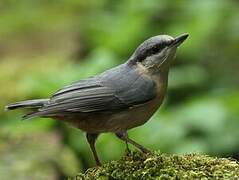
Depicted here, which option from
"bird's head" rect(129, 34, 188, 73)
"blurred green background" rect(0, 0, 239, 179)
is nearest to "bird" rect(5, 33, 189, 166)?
"bird's head" rect(129, 34, 188, 73)

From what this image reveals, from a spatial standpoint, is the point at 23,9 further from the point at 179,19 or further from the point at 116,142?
the point at 116,142

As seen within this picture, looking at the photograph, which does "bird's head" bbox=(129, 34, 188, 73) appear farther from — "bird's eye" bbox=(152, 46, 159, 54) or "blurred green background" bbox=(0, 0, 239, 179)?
"blurred green background" bbox=(0, 0, 239, 179)

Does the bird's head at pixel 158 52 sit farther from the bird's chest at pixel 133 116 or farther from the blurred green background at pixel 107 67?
the blurred green background at pixel 107 67

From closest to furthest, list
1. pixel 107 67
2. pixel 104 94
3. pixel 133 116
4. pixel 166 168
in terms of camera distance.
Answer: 1. pixel 166 168
2. pixel 133 116
3. pixel 104 94
4. pixel 107 67

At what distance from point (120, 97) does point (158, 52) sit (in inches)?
17.2

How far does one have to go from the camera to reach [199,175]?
179 inches

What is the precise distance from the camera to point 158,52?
5.36 m

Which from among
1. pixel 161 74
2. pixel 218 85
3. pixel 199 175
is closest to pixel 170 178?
pixel 199 175

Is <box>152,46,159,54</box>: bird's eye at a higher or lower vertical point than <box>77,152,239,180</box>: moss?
higher

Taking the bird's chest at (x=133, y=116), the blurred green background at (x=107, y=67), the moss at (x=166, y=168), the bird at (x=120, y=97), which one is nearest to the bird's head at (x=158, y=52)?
the bird at (x=120, y=97)

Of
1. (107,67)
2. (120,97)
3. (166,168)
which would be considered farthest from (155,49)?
(107,67)

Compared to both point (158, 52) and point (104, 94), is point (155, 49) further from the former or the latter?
point (104, 94)

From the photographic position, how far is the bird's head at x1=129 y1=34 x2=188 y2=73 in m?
5.33

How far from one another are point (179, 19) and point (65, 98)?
19.4ft
